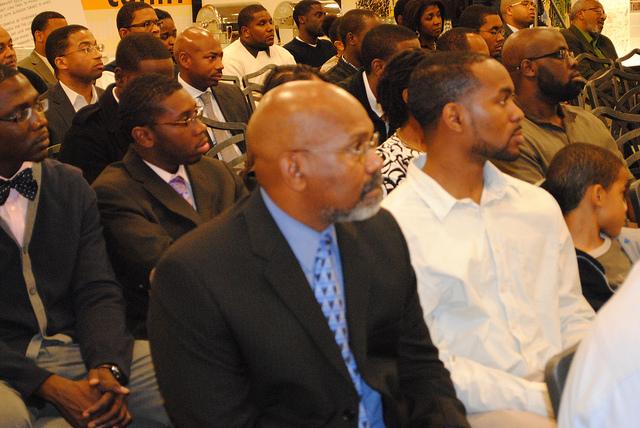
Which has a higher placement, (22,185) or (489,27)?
(22,185)

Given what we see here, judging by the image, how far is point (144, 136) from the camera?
3.03 meters

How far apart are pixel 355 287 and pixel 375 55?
109 inches

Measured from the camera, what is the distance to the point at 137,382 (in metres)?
2.54

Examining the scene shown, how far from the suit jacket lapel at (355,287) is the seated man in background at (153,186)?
100cm

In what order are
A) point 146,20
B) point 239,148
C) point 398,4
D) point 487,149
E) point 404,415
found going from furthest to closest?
point 398,4 → point 146,20 → point 239,148 → point 487,149 → point 404,415

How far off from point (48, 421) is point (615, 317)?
1.84 meters

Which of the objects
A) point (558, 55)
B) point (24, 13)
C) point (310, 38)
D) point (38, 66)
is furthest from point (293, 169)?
point (310, 38)

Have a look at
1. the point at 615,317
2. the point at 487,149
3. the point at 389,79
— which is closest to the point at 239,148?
the point at 389,79

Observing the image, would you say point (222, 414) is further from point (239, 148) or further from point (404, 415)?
point (239, 148)

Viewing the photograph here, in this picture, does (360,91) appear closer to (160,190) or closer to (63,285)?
(160,190)

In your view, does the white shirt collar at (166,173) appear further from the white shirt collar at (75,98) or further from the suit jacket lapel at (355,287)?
the white shirt collar at (75,98)

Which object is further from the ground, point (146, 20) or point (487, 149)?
point (487, 149)

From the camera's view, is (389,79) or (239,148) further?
(239,148)

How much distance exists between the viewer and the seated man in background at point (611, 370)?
0.91m
